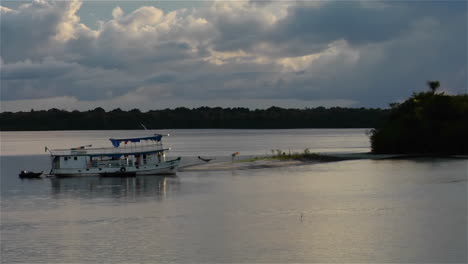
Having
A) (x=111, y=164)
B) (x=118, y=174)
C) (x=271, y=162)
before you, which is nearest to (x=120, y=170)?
(x=118, y=174)

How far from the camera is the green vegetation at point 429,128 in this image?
99.3m

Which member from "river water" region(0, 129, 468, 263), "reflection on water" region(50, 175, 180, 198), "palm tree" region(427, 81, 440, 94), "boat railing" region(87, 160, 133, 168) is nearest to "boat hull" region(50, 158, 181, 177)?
"boat railing" region(87, 160, 133, 168)

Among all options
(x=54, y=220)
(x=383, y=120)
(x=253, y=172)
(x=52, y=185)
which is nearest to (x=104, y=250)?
(x=54, y=220)

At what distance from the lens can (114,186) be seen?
6962 centimetres

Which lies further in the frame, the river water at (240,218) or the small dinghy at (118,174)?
the small dinghy at (118,174)

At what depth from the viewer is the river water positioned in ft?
111

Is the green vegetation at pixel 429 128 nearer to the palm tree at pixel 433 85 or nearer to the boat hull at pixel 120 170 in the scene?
the palm tree at pixel 433 85

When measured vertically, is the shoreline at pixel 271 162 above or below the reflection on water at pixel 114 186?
above

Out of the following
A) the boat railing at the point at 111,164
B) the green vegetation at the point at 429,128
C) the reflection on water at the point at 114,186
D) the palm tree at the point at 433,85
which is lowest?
the reflection on water at the point at 114,186

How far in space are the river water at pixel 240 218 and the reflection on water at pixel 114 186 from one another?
0.38 feet

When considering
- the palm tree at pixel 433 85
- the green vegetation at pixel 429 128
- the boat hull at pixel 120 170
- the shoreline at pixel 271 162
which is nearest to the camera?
the boat hull at pixel 120 170

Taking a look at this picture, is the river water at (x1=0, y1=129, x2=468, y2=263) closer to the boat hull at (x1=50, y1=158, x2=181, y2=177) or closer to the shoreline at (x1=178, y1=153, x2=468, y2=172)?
the boat hull at (x1=50, y1=158, x2=181, y2=177)

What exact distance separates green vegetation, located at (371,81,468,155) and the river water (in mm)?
23611

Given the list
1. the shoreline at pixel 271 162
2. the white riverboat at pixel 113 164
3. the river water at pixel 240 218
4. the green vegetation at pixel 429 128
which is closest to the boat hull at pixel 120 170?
the white riverboat at pixel 113 164
